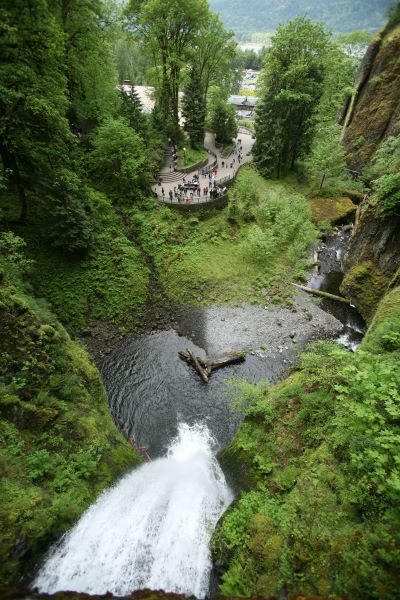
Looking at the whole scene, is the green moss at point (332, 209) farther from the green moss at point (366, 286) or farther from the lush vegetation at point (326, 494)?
the lush vegetation at point (326, 494)

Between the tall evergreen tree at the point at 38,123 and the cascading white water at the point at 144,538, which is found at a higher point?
the tall evergreen tree at the point at 38,123

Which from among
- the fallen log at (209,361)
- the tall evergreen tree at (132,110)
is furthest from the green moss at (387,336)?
the tall evergreen tree at (132,110)

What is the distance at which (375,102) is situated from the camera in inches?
1198

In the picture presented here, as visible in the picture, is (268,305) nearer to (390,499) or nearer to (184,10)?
(390,499)

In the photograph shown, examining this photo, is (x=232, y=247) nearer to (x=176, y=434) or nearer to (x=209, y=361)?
(x=209, y=361)

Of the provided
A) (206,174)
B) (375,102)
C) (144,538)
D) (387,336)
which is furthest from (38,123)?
(375,102)

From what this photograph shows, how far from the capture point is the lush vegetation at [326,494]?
226 inches

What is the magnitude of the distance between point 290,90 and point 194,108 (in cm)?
954

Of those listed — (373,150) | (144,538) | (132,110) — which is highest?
(132,110)

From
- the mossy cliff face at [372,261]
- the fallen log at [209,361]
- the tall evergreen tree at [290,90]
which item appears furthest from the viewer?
the tall evergreen tree at [290,90]

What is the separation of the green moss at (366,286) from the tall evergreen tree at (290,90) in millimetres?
17341

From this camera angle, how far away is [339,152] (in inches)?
1122

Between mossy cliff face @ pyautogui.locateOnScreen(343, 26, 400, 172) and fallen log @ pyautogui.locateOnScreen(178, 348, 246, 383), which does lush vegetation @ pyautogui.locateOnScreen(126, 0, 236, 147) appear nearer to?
mossy cliff face @ pyautogui.locateOnScreen(343, 26, 400, 172)

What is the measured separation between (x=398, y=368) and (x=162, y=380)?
1128 centimetres
